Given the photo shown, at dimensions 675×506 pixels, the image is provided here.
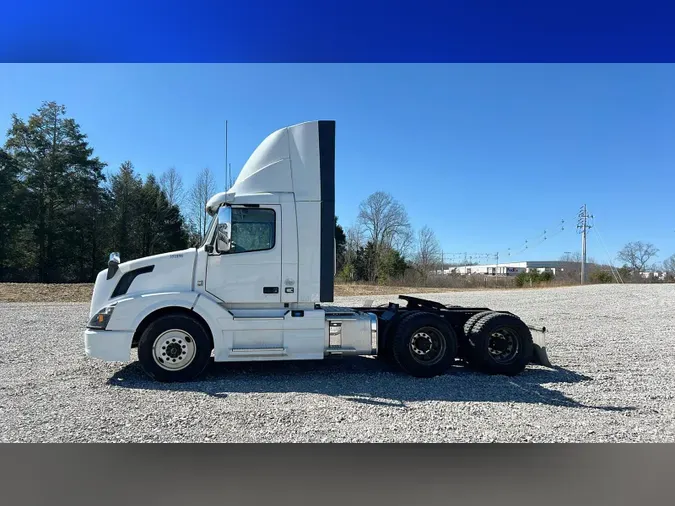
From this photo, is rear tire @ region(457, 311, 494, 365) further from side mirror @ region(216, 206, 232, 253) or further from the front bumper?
the front bumper

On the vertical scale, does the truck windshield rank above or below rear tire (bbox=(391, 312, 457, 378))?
above

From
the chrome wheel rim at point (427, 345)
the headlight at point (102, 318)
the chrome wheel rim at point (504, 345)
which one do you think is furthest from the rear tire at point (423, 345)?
the headlight at point (102, 318)

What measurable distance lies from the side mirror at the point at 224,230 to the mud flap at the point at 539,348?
5312 mm

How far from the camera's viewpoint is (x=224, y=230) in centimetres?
674

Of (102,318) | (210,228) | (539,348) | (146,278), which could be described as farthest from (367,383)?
(102,318)

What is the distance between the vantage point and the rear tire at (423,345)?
274 inches

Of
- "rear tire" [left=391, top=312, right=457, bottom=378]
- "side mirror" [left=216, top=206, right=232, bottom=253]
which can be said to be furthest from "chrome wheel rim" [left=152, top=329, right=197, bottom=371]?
"rear tire" [left=391, top=312, right=457, bottom=378]

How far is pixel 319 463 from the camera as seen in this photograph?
4.00 m

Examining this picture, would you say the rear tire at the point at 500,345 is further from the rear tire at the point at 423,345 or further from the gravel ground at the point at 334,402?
the rear tire at the point at 423,345

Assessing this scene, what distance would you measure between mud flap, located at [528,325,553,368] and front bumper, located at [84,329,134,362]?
6513 millimetres

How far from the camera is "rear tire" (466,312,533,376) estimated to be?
7117mm

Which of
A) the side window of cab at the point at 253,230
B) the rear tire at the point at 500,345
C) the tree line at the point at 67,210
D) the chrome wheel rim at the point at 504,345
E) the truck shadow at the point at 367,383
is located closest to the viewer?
the truck shadow at the point at 367,383

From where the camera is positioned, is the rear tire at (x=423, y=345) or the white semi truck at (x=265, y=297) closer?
the white semi truck at (x=265, y=297)
